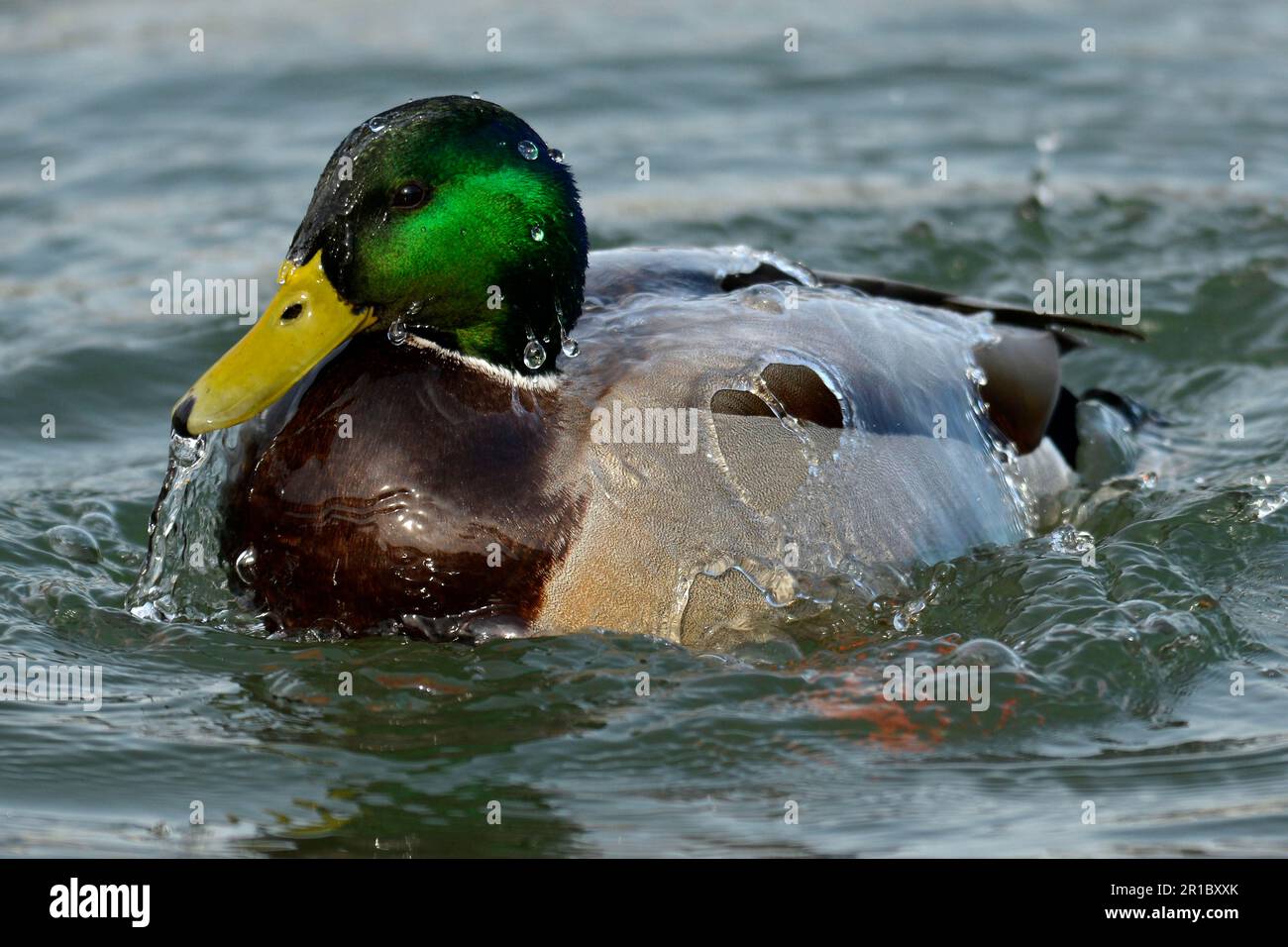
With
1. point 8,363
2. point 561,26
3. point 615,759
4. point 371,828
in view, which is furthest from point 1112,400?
point 561,26

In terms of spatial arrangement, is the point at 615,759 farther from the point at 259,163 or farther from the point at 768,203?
the point at 259,163

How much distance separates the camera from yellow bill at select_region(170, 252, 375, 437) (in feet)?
14.8

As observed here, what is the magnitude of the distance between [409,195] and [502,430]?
0.62 meters

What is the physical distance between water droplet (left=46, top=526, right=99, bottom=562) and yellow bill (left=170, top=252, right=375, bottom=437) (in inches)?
58.1

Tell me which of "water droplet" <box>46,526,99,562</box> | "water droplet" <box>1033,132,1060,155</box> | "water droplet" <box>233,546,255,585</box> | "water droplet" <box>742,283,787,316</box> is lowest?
"water droplet" <box>233,546,255,585</box>

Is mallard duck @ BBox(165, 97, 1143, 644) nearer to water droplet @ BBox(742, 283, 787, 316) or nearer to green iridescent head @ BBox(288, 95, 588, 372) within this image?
green iridescent head @ BBox(288, 95, 588, 372)

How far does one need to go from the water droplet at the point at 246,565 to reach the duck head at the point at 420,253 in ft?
1.38

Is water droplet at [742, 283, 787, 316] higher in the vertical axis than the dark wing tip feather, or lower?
lower

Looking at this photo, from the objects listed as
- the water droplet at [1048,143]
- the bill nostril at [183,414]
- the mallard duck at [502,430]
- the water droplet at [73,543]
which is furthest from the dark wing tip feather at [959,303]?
the water droplet at [1048,143]

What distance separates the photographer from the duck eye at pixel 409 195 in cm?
459

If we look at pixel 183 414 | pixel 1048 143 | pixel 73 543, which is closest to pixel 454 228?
pixel 183 414

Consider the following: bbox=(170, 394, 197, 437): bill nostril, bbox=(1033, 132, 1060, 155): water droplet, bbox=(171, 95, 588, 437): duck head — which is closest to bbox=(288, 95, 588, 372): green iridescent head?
bbox=(171, 95, 588, 437): duck head

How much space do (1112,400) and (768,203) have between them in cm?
278

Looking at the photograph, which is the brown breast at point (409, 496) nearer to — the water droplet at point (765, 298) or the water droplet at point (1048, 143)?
the water droplet at point (765, 298)
